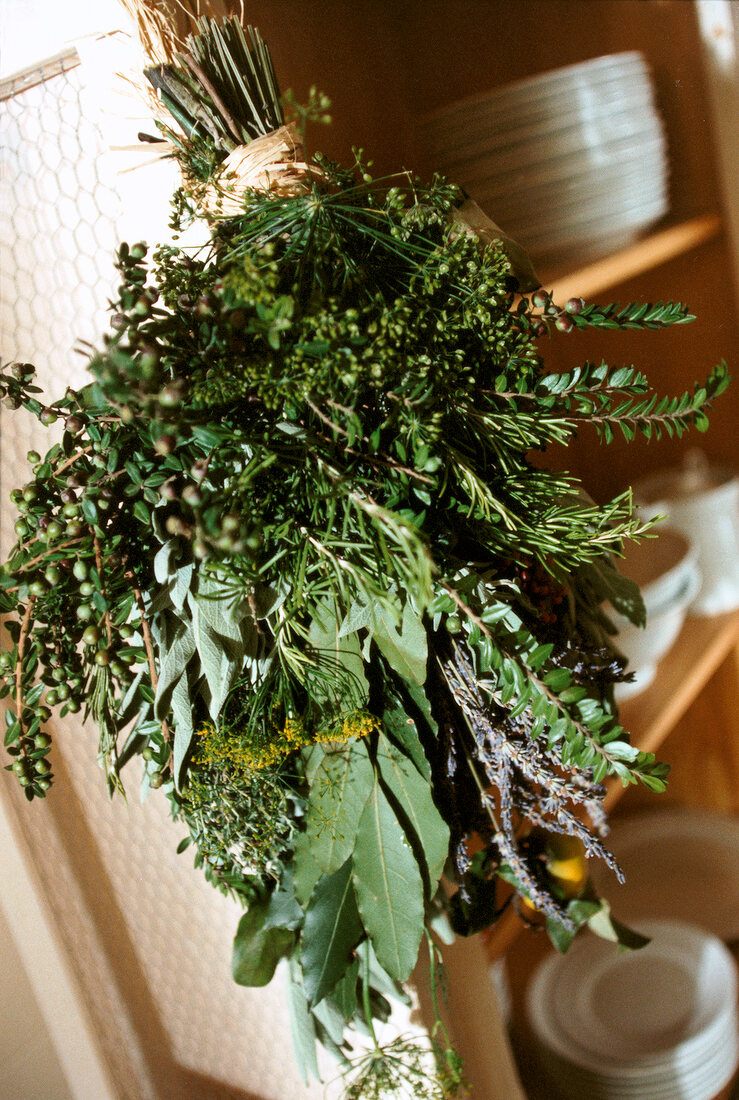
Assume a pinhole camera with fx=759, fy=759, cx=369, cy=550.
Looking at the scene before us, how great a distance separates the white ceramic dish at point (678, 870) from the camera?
1195 millimetres

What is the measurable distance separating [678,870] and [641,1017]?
0.95ft

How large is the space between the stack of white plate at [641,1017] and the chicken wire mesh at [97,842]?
401 mm

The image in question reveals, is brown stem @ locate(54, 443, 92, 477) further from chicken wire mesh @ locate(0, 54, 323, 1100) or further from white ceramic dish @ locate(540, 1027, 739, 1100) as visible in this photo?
white ceramic dish @ locate(540, 1027, 739, 1100)

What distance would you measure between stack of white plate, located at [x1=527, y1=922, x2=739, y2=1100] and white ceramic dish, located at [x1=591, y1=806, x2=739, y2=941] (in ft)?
0.32

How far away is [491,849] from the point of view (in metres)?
0.54

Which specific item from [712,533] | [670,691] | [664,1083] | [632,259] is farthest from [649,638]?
[664,1083]

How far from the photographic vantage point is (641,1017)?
101 cm

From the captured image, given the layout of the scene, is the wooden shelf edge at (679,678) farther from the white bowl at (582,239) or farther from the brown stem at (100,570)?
the brown stem at (100,570)

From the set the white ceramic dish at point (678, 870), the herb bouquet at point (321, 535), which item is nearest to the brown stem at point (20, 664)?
the herb bouquet at point (321, 535)

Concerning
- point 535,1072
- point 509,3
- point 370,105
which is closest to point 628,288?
point 509,3

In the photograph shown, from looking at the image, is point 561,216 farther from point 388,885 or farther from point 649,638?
point 388,885

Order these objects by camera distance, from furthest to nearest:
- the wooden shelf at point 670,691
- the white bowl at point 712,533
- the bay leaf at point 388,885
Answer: the white bowl at point 712,533, the wooden shelf at point 670,691, the bay leaf at point 388,885

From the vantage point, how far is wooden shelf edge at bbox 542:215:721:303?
0.64 m

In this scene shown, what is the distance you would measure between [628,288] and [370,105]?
1.58 ft
